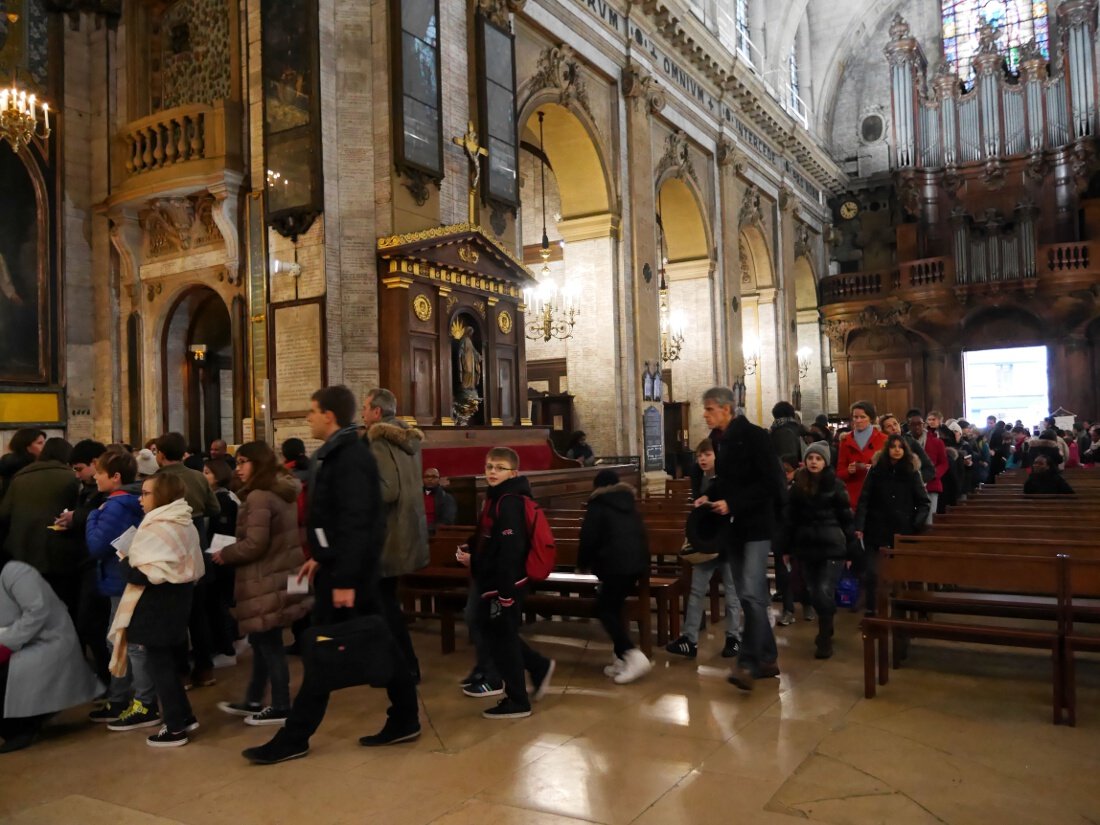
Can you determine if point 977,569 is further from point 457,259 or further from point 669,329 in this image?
point 669,329

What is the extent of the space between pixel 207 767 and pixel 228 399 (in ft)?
32.6

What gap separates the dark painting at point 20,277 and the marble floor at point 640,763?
7874mm

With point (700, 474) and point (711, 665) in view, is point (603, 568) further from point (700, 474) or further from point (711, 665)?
point (700, 474)

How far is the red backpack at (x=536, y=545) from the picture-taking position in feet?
15.4

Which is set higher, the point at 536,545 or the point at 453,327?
the point at 453,327

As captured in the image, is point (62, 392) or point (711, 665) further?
point (62, 392)

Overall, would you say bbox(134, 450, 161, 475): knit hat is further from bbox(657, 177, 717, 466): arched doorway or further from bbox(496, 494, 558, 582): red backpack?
bbox(657, 177, 717, 466): arched doorway

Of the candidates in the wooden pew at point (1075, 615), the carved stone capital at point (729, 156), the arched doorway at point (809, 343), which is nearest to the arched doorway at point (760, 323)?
the carved stone capital at point (729, 156)

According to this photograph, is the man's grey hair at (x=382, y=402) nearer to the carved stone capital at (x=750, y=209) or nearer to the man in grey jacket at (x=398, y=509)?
the man in grey jacket at (x=398, y=509)

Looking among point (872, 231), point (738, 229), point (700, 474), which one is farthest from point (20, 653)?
point (872, 231)

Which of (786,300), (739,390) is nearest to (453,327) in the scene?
(739,390)

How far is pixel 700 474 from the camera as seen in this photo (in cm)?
677

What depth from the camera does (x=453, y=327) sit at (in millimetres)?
10953

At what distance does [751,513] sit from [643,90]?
1292 cm
